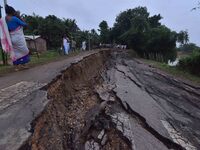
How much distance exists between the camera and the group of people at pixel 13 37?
6.59 meters

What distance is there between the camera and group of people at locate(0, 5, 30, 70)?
6590 millimetres

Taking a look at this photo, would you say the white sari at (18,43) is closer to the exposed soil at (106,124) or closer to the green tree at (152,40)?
the exposed soil at (106,124)

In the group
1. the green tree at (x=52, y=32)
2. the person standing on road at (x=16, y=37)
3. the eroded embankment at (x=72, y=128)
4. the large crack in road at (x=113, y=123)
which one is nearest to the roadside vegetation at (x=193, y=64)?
the large crack in road at (x=113, y=123)

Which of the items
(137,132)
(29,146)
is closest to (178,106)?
(137,132)

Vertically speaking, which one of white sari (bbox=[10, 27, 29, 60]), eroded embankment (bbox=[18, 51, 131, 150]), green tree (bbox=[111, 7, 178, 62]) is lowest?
green tree (bbox=[111, 7, 178, 62])

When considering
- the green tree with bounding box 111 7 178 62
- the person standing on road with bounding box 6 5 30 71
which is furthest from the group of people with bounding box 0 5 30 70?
the green tree with bounding box 111 7 178 62

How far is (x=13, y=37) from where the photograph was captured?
269 inches

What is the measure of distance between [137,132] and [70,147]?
139 cm

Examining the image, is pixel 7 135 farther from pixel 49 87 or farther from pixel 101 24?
pixel 101 24

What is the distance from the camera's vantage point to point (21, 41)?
698 cm

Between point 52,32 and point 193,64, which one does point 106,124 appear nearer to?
point 193,64

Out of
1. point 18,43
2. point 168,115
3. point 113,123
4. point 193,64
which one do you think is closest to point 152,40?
point 193,64

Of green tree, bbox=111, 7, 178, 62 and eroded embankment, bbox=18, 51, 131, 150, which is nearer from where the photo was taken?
eroded embankment, bbox=18, 51, 131, 150

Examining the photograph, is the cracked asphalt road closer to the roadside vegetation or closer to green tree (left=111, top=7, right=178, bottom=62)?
the roadside vegetation
